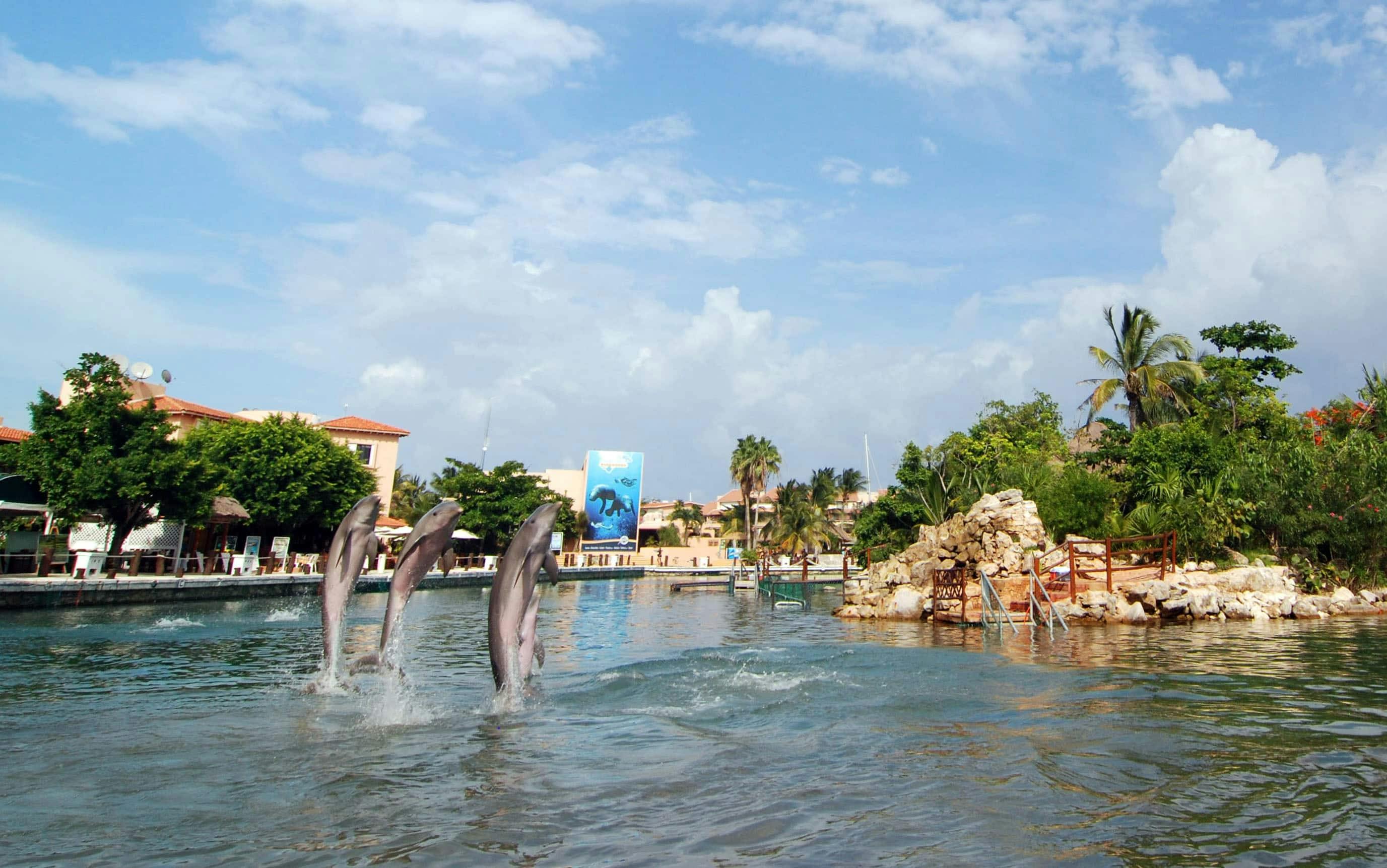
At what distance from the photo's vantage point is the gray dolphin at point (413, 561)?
980cm

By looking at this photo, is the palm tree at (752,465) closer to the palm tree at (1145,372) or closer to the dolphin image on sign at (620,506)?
the dolphin image on sign at (620,506)

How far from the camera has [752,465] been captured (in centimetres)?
6512

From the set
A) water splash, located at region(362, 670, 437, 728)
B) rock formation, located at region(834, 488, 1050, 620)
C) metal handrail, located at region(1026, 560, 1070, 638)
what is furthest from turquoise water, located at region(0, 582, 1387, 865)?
rock formation, located at region(834, 488, 1050, 620)

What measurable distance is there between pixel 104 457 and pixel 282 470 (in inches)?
486

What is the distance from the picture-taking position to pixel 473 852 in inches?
204

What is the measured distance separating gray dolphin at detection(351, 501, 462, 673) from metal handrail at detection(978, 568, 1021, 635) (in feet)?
43.8

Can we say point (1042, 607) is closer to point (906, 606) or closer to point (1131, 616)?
point (1131, 616)

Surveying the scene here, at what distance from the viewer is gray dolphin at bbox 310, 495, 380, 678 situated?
1084cm

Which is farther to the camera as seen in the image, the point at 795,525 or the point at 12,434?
the point at 795,525

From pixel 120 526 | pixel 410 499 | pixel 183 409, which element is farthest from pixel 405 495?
pixel 120 526

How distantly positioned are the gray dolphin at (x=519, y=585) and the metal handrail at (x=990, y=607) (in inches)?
515

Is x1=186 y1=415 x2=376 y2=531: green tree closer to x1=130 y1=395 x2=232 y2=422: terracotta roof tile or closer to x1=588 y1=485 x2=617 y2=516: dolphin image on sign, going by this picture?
x1=130 y1=395 x2=232 y2=422: terracotta roof tile

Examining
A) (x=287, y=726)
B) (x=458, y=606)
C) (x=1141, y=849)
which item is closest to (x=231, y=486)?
(x=458, y=606)

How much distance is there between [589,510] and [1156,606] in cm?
4788
